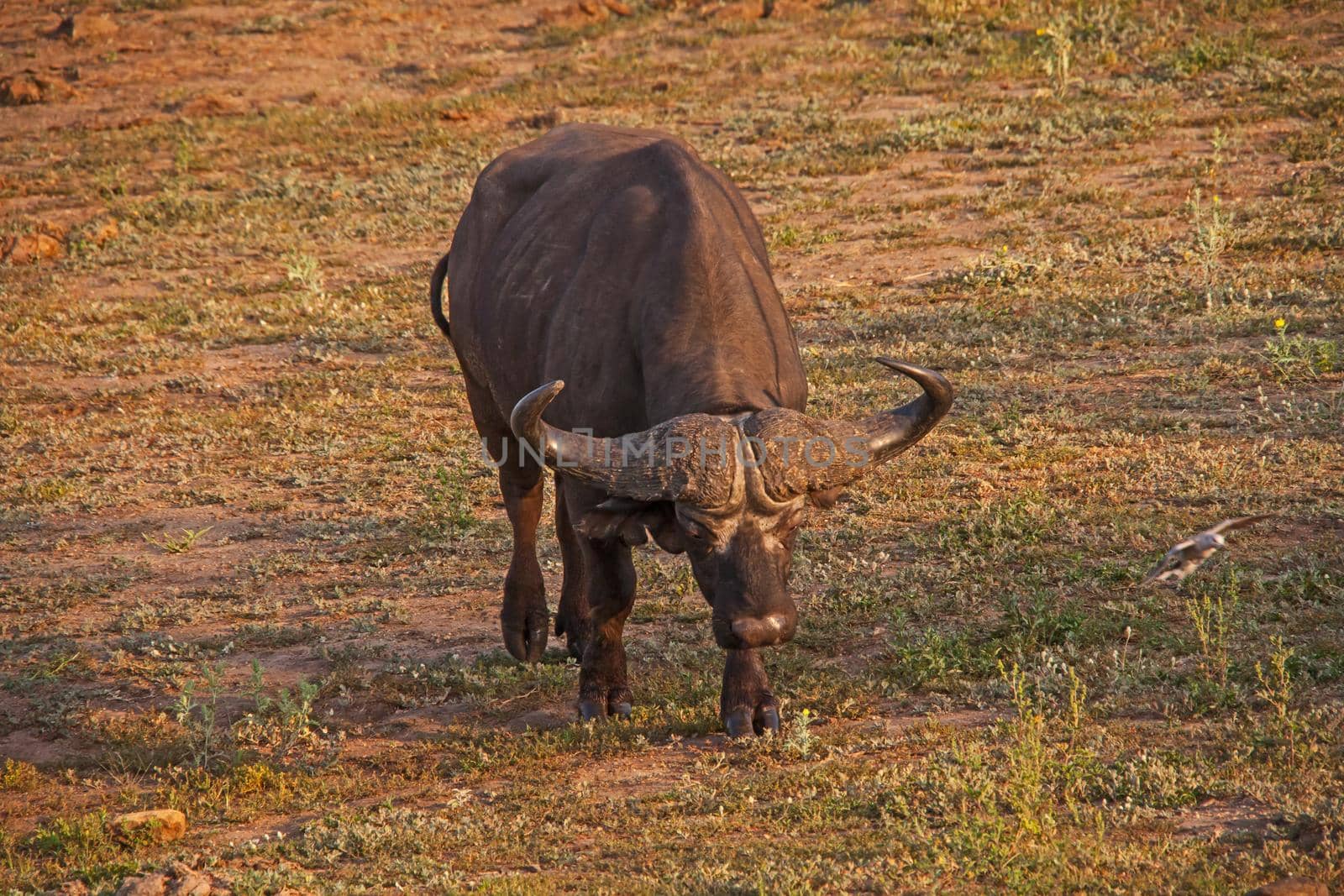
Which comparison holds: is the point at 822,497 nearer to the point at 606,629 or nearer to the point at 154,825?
the point at 606,629

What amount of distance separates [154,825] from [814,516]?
443cm

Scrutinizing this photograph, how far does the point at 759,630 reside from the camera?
18.4 feet

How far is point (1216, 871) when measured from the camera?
15.8 ft

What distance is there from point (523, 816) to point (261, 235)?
39.5 feet

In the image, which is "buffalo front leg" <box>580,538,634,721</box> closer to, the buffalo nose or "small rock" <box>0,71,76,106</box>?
the buffalo nose

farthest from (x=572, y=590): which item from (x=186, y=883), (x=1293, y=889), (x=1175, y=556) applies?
(x=1293, y=889)

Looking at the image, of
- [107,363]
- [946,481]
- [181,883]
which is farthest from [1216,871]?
[107,363]

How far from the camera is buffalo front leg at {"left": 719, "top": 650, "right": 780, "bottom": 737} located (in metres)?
6.34

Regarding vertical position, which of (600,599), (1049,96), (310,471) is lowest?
(310,471)

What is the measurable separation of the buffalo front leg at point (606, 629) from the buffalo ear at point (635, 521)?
52 centimetres

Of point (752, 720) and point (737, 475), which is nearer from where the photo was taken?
point (737, 475)

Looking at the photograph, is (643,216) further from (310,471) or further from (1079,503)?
(310,471)

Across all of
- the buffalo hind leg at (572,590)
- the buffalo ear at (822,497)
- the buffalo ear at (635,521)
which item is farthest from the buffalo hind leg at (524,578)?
the buffalo ear at (822,497)

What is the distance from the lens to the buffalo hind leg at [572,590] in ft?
25.9
